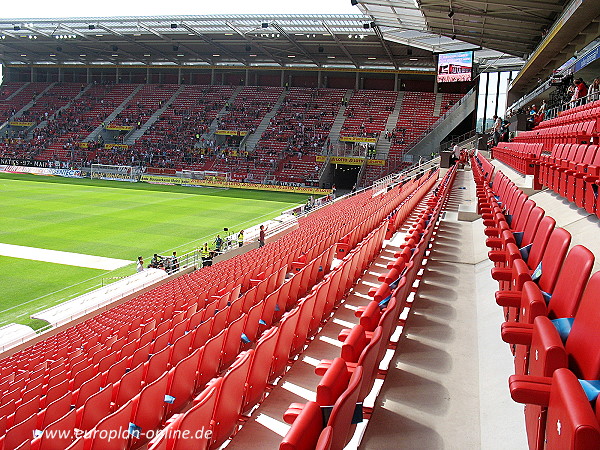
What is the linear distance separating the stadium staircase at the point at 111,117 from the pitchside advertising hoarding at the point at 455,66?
108ft

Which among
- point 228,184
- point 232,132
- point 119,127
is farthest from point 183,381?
point 119,127

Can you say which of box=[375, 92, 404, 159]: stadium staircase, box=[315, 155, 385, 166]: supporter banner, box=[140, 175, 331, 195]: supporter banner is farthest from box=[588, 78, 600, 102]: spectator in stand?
box=[375, 92, 404, 159]: stadium staircase

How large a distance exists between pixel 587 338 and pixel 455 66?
33.5 m

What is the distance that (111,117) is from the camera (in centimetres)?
5309

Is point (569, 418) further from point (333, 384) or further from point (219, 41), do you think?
point (219, 41)

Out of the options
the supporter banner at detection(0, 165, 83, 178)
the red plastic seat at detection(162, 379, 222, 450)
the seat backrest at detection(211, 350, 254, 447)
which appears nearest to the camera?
the red plastic seat at detection(162, 379, 222, 450)

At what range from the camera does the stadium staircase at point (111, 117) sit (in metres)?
51.0

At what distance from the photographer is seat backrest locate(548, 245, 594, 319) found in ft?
6.84

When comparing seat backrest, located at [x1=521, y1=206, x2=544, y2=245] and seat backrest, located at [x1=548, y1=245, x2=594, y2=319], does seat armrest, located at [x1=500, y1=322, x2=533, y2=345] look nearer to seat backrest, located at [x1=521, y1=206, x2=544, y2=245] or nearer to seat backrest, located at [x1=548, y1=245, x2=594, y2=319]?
seat backrest, located at [x1=548, y1=245, x2=594, y2=319]

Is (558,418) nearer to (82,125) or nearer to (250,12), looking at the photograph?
(250,12)

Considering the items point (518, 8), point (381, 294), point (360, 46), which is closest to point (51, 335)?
point (381, 294)

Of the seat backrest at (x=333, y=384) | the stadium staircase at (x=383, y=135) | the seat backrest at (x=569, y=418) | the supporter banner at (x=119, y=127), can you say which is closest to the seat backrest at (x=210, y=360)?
the seat backrest at (x=333, y=384)

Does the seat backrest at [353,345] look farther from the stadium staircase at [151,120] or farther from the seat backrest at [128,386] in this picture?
the stadium staircase at [151,120]

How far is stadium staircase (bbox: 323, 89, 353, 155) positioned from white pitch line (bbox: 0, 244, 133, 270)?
27459 mm
